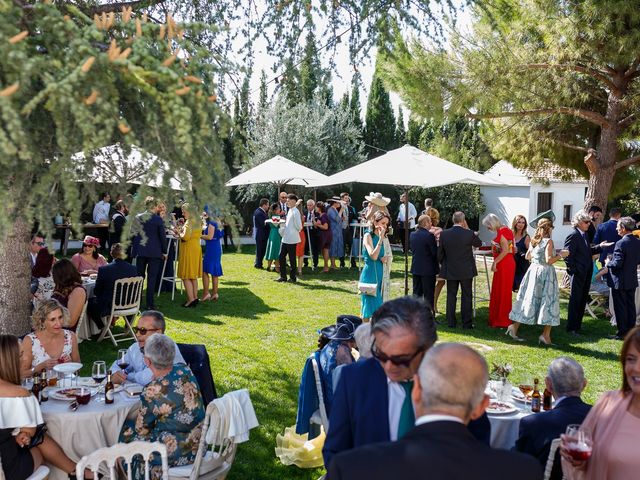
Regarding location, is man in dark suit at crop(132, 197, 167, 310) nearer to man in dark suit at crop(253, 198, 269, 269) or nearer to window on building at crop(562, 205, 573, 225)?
man in dark suit at crop(253, 198, 269, 269)

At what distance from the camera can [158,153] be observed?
2600mm

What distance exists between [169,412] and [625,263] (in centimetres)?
735

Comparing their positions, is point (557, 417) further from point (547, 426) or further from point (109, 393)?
point (109, 393)

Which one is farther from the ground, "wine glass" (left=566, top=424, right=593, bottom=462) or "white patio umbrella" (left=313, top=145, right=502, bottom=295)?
"white patio umbrella" (left=313, top=145, right=502, bottom=295)

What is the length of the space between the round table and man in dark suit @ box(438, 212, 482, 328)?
20.8ft

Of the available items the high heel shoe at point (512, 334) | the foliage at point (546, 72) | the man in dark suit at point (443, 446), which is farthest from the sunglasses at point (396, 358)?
the foliage at point (546, 72)

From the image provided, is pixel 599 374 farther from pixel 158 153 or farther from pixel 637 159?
pixel 637 159

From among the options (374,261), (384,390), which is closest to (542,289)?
(374,261)

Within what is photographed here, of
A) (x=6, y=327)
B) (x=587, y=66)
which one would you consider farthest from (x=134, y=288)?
(x=587, y=66)

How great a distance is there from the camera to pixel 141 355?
5320mm

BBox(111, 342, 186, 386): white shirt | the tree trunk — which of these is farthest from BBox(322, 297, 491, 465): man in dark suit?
the tree trunk

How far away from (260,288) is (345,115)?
546 inches

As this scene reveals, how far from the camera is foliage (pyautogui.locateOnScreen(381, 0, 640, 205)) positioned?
11922mm

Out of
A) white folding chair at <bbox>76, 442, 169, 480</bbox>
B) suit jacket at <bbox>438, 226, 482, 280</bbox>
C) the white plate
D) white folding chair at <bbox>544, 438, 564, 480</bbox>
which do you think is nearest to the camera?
white folding chair at <bbox>76, 442, 169, 480</bbox>
